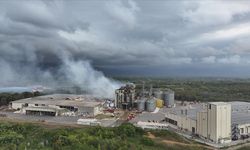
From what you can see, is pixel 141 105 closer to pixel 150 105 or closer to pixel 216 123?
pixel 150 105

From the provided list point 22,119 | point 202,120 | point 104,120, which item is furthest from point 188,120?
point 22,119

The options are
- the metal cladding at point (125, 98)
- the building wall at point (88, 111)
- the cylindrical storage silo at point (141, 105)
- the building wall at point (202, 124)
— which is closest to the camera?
the building wall at point (202, 124)

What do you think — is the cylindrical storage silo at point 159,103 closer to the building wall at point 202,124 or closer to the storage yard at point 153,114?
the storage yard at point 153,114

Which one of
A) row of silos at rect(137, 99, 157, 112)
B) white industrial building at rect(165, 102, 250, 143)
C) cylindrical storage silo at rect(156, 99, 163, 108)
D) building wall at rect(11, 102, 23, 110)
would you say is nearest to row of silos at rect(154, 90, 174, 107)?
cylindrical storage silo at rect(156, 99, 163, 108)

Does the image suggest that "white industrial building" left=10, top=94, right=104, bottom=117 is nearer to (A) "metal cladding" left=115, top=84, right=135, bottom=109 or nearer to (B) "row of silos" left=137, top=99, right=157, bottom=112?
(A) "metal cladding" left=115, top=84, right=135, bottom=109

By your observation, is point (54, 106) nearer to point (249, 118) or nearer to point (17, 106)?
point (17, 106)

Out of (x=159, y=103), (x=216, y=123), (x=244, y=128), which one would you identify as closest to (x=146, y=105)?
(x=159, y=103)

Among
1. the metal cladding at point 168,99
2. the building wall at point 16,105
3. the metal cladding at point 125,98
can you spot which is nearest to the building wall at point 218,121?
the metal cladding at point 125,98
